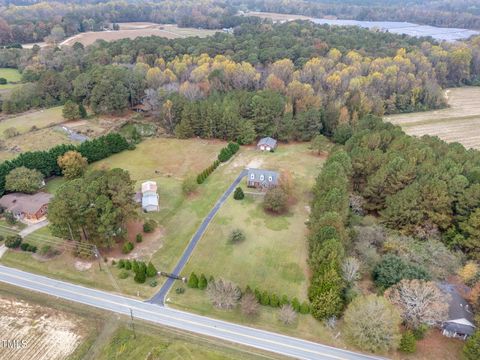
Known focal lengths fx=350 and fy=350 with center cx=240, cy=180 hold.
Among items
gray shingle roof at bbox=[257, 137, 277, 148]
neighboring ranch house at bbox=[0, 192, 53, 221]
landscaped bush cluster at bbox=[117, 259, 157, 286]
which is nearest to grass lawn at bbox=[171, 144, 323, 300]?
landscaped bush cluster at bbox=[117, 259, 157, 286]

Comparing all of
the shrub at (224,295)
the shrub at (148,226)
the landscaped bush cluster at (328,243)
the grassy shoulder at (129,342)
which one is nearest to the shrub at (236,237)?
the landscaped bush cluster at (328,243)

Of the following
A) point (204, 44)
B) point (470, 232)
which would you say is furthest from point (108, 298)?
point (204, 44)

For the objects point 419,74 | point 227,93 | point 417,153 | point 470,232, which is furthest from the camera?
point 419,74

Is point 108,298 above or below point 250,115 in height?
below

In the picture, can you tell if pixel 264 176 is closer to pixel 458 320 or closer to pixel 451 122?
pixel 458 320

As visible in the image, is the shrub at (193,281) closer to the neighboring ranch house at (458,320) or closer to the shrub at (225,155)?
the neighboring ranch house at (458,320)

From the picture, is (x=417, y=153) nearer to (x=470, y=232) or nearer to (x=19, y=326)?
(x=470, y=232)
